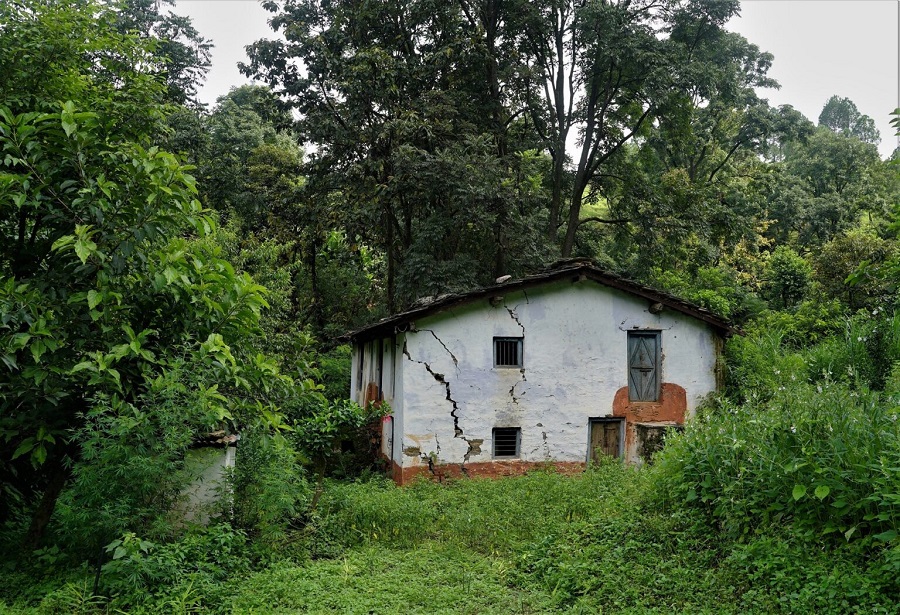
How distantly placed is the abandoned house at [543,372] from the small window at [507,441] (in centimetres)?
2

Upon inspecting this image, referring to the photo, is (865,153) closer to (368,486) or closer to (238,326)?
(368,486)

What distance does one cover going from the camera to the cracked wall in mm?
14266

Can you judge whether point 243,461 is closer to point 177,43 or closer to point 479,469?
point 479,469

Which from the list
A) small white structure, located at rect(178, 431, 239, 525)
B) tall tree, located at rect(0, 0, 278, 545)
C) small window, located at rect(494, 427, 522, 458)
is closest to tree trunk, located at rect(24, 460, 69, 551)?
tall tree, located at rect(0, 0, 278, 545)

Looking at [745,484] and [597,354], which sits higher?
[597,354]

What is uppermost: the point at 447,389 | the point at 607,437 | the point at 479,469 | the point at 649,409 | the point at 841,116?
the point at 841,116

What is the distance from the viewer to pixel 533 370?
1478cm

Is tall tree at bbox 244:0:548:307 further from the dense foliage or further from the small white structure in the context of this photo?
the small white structure

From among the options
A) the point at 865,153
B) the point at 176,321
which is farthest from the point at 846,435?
the point at 865,153

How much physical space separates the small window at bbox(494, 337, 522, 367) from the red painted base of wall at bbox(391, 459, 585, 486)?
2092mm

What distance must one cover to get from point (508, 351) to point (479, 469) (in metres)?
2.60

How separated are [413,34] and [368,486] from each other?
16003 mm

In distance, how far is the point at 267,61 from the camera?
22578 millimetres

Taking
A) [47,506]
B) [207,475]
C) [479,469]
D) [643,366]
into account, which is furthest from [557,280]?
[47,506]
